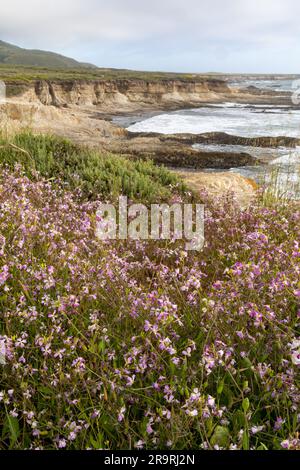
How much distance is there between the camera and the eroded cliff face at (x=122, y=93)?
4601cm

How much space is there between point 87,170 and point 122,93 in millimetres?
59523

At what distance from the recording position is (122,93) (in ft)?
210

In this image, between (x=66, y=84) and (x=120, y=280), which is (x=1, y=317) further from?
(x=66, y=84)

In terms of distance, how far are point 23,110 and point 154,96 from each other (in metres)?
44.8

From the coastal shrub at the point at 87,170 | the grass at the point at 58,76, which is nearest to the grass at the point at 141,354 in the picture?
the coastal shrub at the point at 87,170

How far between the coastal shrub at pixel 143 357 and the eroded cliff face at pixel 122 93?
4265 cm

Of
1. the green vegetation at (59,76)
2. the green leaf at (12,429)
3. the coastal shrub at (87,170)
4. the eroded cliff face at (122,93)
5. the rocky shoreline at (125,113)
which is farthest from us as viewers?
the green vegetation at (59,76)

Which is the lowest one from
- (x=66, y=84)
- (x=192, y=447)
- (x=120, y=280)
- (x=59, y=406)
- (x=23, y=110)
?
(x=192, y=447)

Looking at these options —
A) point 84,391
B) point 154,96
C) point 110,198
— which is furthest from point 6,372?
point 154,96

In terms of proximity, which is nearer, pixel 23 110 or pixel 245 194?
pixel 245 194

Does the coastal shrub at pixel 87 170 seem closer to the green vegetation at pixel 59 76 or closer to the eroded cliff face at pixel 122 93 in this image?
the eroded cliff face at pixel 122 93

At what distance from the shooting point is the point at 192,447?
7.03ft

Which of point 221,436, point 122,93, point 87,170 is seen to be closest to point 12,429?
point 221,436
